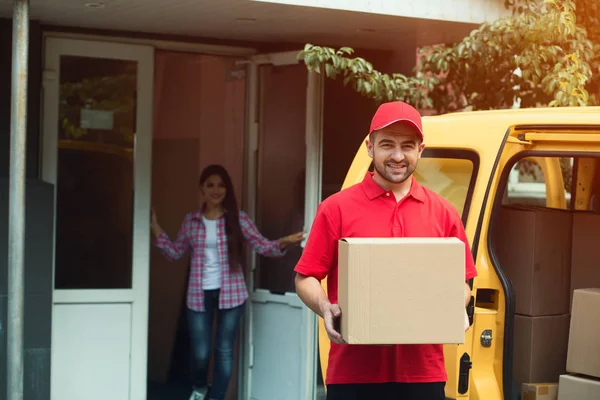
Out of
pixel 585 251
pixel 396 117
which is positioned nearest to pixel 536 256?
pixel 585 251

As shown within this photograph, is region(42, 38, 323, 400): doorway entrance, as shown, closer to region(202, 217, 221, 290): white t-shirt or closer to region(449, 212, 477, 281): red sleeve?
region(202, 217, 221, 290): white t-shirt

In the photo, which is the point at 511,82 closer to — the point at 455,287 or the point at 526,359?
the point at 526,359

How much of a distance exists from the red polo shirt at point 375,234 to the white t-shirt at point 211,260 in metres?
3.92

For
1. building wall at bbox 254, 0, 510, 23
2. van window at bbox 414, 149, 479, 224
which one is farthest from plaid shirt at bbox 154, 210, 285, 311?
van window at bbox 414, 149, 479, 224

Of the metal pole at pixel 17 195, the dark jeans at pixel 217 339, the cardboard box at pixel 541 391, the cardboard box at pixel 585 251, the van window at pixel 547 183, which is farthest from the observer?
the dark jeans at pixel 217 339

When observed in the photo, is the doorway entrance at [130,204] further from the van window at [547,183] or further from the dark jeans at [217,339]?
the van window at [547,183]

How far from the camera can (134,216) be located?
25.3ft

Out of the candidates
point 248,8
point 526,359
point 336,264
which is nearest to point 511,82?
point 248,8

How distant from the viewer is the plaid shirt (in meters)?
7.72

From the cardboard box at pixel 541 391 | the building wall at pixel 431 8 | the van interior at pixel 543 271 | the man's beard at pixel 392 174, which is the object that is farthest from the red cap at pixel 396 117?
the building wall at pixel 431 8

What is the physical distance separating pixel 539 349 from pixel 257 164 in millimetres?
3523

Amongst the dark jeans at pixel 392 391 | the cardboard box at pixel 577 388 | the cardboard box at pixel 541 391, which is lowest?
the cardboard box at pixel 541 391

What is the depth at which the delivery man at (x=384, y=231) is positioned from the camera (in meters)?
3.73

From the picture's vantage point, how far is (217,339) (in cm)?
781
